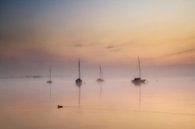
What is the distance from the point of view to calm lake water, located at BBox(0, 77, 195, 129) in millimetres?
2133

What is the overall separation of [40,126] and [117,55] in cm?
65

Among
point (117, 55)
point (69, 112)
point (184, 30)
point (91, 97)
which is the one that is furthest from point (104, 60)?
point (184, 30)

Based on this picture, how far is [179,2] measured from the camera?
2146 mm

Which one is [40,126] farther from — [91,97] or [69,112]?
[91,97]

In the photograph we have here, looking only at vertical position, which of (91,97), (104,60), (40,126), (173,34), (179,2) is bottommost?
(40,126)

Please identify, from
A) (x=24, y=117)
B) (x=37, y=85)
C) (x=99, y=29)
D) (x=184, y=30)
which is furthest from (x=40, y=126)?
(x=184, y=30)

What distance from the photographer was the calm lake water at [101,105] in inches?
84.0

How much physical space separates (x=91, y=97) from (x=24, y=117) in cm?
44

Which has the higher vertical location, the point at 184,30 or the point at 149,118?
the point at 184,30

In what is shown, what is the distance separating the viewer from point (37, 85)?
221 centimetres

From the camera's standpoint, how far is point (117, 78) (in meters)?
2.16

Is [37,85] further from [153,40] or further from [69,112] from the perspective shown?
[153,40]

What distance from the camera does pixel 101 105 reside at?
220 cm

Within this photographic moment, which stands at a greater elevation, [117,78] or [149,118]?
[117,78]
